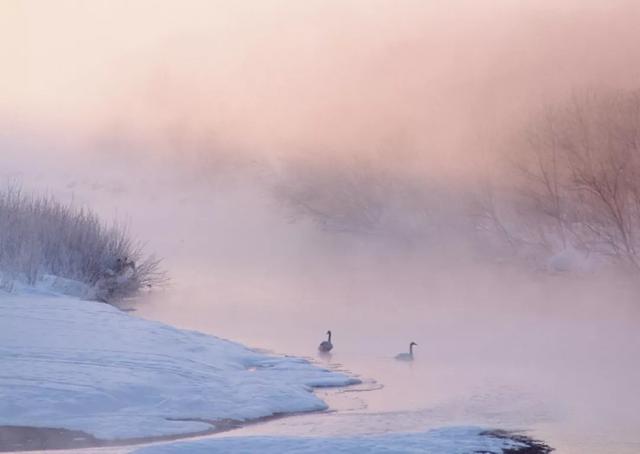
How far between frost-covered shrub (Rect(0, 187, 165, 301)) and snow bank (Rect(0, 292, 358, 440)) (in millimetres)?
6218

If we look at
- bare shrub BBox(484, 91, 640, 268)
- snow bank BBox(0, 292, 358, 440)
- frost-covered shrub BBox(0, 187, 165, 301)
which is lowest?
snow bank BBox(0, 292, 358, 440)

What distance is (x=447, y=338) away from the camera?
731 inches

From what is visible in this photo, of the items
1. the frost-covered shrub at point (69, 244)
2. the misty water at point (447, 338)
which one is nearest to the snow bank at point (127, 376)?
the misty water at point (447, 338)

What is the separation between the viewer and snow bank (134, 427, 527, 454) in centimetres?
848

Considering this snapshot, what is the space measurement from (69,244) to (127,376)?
12081mm

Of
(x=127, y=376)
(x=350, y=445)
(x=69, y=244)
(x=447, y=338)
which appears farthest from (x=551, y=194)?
(x=350, y=445)

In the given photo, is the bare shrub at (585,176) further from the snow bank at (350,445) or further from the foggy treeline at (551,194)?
the snow bank at (350,445)

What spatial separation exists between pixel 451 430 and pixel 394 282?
68.6ft

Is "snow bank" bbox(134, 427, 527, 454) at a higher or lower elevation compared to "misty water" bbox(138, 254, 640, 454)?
lower

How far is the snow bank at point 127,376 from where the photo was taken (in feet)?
32.0

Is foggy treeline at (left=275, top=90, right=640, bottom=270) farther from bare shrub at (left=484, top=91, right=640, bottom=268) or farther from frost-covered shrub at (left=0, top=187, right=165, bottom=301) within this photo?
frost-covered shrub at (left=0, top=187, right=165, bottom=301)

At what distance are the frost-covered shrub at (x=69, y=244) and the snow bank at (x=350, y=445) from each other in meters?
11.9

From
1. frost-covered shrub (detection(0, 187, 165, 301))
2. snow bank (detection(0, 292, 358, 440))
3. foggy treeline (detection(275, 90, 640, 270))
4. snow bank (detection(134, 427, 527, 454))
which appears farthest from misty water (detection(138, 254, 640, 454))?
foggy treeline (detection(275, 90, 640, 270))

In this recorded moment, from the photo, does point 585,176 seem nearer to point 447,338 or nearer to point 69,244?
point 447,338
